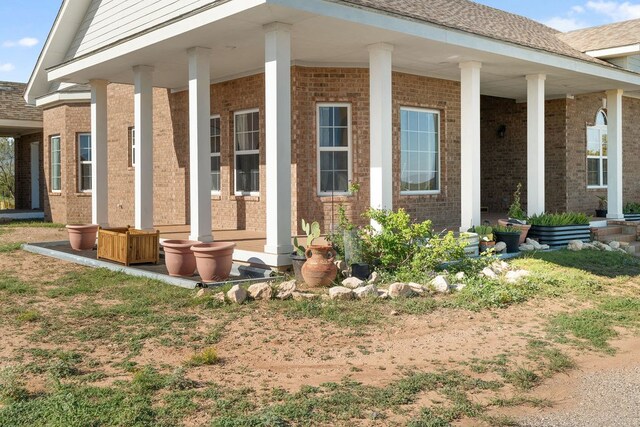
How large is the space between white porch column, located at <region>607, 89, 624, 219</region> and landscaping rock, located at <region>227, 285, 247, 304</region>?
1114 centimetres

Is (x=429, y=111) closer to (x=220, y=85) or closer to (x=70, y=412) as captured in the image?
(x=220, y=85)

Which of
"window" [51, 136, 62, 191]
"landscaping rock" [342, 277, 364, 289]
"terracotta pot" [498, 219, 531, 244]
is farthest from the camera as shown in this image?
"window" [51, 136, 62, 191]

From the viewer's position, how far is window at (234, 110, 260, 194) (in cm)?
1350

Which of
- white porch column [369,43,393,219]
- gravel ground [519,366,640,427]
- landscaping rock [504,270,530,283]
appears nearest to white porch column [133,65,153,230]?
white porch column [369,43,393,219]

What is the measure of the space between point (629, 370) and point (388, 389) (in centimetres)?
231

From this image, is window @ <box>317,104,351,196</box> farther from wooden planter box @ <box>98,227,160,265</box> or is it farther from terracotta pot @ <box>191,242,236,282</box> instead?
terracotta pot @ <box>191,242,236,282</box>

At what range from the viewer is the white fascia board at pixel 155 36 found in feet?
28.3

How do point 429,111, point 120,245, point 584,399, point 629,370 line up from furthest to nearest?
point 429,111, point 120,245, point 629,370, point 584,399

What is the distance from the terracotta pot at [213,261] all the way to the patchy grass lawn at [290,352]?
458 millimetres

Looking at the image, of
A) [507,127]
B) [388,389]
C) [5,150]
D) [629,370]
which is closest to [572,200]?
[507,127]

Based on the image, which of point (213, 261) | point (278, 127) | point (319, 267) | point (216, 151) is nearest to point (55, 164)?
point (216, 151)

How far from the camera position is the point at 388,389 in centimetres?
500

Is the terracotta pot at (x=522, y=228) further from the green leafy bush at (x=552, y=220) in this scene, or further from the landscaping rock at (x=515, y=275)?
the landscaping rock at (x=515, y=275)

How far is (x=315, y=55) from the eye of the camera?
38.3 feet
